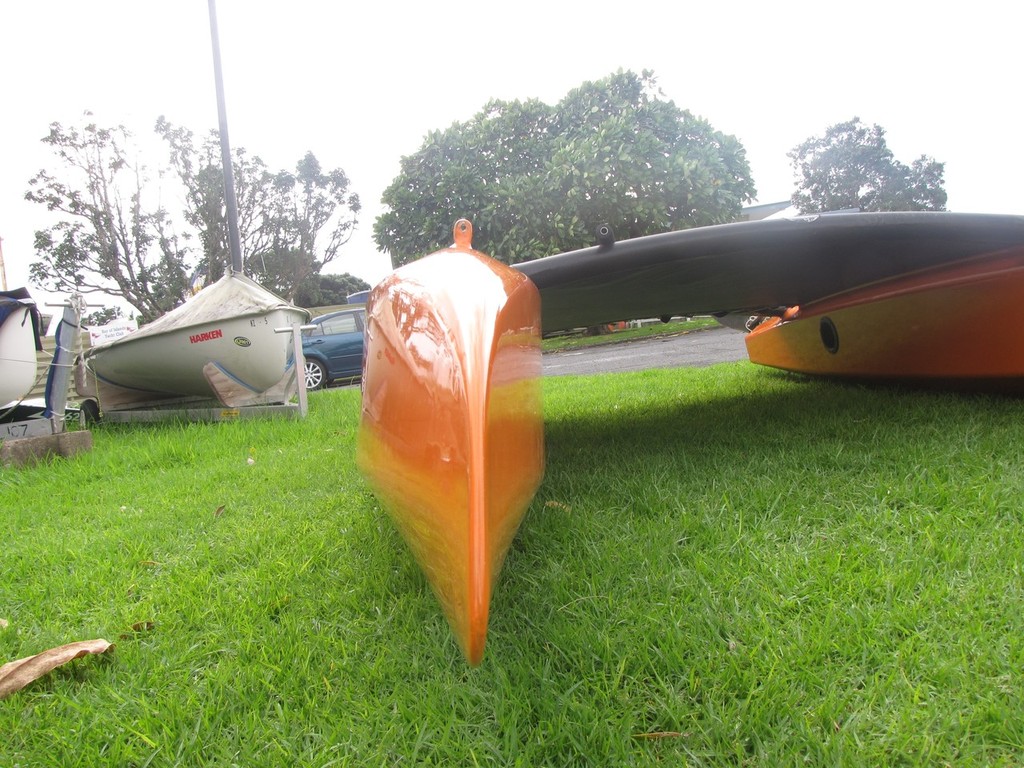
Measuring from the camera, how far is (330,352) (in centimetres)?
1041

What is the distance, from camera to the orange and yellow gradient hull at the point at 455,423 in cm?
95

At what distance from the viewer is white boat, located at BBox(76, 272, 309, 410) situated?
15.6 feet

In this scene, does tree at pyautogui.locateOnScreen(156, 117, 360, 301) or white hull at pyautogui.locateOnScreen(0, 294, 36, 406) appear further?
tree at pyautogui.locateOnScreen(156, 117, 360, 301)

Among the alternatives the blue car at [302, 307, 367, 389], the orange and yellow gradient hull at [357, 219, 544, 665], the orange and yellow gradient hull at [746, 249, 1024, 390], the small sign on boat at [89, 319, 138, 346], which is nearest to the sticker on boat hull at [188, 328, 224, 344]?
the small sign on boat at [89, 319, 138, 346]

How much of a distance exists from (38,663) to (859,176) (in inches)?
1576

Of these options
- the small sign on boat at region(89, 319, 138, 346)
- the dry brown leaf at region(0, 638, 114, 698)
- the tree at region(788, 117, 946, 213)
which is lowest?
the dry brown leaf at region(0, 638, 114, 698)

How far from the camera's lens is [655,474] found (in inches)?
77.6

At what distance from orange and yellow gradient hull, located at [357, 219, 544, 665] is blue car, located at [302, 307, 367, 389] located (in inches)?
357

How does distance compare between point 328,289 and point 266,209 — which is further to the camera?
point 328,289

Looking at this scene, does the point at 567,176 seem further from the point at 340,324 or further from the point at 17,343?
the point at 17,343

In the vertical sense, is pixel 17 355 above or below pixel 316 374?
above

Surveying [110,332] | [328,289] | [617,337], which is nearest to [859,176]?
[617,337]

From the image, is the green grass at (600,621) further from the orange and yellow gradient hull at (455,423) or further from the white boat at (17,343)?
the white boat at (17,343)

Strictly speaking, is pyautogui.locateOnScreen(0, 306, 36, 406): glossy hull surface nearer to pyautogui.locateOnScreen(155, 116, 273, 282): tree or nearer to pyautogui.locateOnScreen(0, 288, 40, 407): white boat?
pyautogui.locateOnScreen(0, 288, 40, 407): white boat
